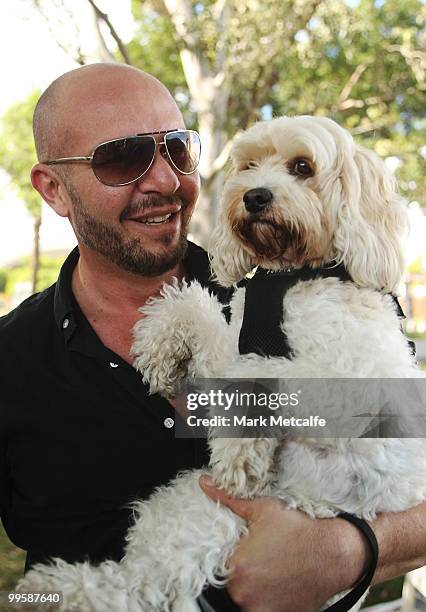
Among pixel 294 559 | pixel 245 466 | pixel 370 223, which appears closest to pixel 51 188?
pixel 370 223

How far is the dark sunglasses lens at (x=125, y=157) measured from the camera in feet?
6.91

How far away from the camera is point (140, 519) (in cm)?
190

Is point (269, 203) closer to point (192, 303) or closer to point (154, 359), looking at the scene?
point (192, 303)

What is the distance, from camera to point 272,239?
2031mm

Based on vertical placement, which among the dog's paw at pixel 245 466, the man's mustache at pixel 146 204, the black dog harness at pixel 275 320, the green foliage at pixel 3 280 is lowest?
the green foliage at pixel 3 280

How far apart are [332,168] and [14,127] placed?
1054 cm

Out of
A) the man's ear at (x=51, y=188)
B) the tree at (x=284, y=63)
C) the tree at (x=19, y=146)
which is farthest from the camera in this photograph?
the tree at (x=19, y=146)

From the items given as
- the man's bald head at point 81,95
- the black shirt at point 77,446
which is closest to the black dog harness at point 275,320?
the black shirt at point 77,446

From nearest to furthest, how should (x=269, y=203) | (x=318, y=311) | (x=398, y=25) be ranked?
1. (x=318, y=311)
2. (x=269, y=203)
3. (x=398, y=25)

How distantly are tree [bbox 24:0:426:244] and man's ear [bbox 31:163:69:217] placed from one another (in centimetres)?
186

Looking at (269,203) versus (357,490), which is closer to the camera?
(357,490)

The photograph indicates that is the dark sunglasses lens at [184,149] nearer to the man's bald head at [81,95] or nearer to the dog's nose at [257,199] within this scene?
the man's bald head at [81,95]

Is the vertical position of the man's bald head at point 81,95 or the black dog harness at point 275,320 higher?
the man's bald head at point 81,95

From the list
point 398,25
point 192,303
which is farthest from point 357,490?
point 398,25
